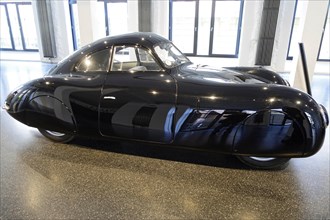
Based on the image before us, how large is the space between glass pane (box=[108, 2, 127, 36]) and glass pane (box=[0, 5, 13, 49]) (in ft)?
16.2

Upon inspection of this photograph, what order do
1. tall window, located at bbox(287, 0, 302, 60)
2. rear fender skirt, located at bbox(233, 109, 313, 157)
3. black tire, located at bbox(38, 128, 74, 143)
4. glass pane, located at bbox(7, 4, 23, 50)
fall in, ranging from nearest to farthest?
rear fender skirt, located at bbox(233, 109, 313, 157), black tire, located at bbox(38, 128, 74, 143), tall window, located at bbox(287, 0, 302, 60), glass pane, located at bbox(7, 4, 23, 50)

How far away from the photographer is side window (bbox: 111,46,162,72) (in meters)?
2.22

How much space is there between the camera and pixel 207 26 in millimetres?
7543

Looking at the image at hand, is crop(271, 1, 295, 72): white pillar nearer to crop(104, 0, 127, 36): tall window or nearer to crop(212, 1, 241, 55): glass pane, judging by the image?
crop(212, 1, 241, 55): glass pane

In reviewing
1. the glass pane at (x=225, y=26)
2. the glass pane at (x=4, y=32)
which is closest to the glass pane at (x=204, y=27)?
the glass pane at (x=225, y=26)

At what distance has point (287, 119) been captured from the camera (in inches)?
69.9

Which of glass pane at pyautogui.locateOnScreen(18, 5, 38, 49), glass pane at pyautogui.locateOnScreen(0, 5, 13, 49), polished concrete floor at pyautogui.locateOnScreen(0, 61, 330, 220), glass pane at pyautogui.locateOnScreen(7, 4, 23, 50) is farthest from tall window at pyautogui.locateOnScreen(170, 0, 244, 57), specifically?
glass pane at pyautogui.locateOnScreen(0, 5, 13, 49)

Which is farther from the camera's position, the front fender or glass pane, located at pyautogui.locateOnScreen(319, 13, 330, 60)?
glass pane, located at pyautogui.locateOnScreen(319, 13, 330, 60)

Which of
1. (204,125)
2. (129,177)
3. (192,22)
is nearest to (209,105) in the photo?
(204,125)

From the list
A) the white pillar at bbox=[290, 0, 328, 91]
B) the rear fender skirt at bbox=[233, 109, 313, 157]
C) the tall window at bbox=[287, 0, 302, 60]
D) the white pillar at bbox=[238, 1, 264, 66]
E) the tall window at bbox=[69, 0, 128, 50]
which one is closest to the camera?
the rear fender skirt at bbox=[233, 109, 313, 157]

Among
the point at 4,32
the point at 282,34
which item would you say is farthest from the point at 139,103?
the point at 4,32

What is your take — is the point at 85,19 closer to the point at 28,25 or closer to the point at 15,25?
the point at 28,25

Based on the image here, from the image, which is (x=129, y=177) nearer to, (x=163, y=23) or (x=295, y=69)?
(x=295, y=69)

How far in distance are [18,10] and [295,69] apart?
10443 millimetres
